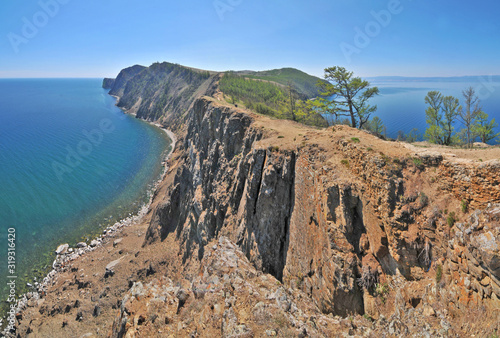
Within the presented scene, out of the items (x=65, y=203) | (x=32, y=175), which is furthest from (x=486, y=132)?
(x=32, y=175)

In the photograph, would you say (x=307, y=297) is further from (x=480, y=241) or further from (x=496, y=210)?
(x=496, y=210)

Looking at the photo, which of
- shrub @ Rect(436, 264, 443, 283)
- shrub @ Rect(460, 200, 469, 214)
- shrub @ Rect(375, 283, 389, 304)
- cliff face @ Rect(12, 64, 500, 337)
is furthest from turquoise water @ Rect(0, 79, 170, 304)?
shrub @ Rect(460, 200, 469, 214)

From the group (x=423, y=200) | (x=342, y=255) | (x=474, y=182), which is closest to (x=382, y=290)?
(x=342, y=255)

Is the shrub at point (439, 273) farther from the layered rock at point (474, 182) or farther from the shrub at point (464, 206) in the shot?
the layered rock at point (474, 182)

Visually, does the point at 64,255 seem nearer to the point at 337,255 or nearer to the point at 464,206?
the point at 337,255

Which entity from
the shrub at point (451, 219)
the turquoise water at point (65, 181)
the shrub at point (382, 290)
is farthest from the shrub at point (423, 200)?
the turquoise water at point (65, 181)

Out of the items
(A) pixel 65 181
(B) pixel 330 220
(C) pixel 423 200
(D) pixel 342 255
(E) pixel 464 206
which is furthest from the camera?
(A) pixel 65 181
